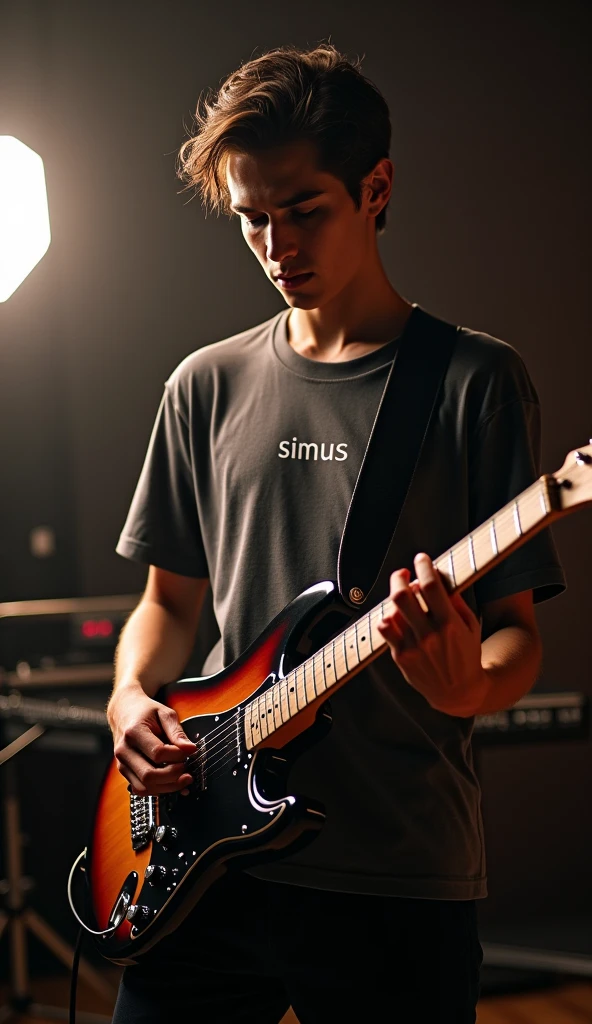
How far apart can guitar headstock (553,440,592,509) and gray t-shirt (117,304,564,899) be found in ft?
0.97

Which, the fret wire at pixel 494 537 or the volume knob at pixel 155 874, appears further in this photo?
the volume knob at pixel 155 874

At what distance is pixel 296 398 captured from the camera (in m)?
1.42

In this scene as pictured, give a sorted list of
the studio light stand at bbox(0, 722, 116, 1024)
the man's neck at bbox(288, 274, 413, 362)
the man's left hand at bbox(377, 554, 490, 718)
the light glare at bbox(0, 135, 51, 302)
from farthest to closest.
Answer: the studio light stand at bbox(0, 722, 116, 1024) → the light glare at bbox(0, 135, 51, 302) → the man's neck at bbox(288, 274, 413, 362) → the man's left hand at bbox(377, 554, 490, 718)

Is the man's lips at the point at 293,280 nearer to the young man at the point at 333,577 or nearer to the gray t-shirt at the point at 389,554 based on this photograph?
the young man at the point at 333,577

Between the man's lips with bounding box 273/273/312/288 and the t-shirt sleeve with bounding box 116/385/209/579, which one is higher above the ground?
the man's lips with bounding box 273/273/312/288

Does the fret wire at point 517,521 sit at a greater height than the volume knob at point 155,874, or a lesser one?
greater

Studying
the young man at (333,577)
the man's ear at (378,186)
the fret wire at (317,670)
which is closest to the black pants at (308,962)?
the young man at (333,577)

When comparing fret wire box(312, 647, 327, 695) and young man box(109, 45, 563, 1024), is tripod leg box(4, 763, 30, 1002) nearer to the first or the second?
young man box(109, 45, 563, 1024)

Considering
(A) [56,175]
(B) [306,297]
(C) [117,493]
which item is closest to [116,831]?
(B) [306,297]

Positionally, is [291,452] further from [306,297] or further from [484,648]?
[484,648]

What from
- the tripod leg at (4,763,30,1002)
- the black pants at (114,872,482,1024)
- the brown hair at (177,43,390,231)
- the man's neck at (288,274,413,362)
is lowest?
the tripod leg at (4,763,30,1002)

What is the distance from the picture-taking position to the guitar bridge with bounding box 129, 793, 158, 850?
1.38 m

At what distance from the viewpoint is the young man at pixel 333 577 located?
1.23 metres

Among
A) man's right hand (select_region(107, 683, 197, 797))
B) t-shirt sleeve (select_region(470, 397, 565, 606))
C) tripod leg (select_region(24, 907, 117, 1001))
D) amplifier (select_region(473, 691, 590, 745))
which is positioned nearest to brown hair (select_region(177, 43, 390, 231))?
t-shirt sleeve (select_region(470, 397, 565, 606))
